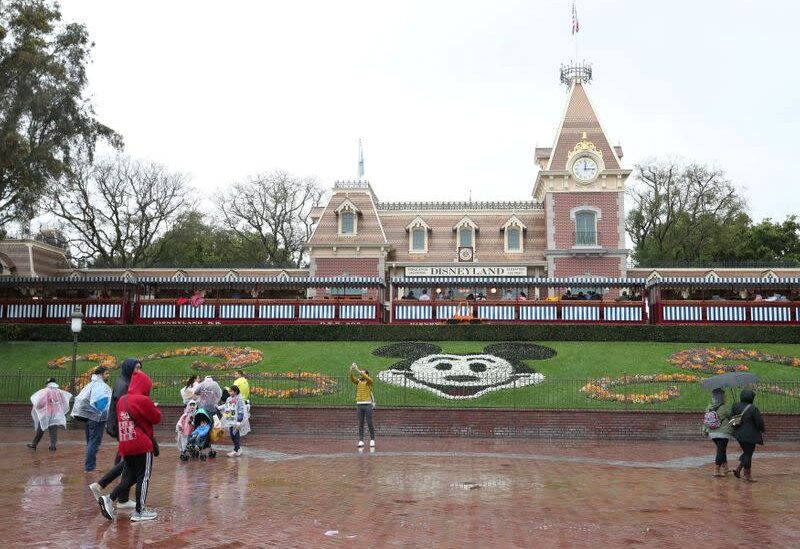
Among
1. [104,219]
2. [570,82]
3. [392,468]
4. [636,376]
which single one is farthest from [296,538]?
[104,219]

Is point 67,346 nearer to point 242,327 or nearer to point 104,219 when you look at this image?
point 242,327

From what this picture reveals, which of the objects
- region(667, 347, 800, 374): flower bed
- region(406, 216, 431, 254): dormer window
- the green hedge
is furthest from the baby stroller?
region(406, 216, 431, 254): dormer window

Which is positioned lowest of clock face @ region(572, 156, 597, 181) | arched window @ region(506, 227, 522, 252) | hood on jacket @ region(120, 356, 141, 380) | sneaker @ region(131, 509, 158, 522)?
sneaker @ region(131, 509, 158, 522)

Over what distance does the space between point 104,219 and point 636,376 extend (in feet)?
157

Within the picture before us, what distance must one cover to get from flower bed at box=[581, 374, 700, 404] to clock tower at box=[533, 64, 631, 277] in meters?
22.1

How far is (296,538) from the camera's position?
8789 mm

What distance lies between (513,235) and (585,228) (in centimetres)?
460

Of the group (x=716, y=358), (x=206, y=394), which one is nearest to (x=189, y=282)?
(x=206, y=394)

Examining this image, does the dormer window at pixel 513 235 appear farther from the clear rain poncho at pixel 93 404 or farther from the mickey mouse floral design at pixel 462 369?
the clear rain poncho at pixel 93 404

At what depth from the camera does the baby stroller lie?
15.4 m

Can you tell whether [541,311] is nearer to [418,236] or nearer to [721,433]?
[721,433]

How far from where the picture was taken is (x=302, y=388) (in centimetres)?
2219

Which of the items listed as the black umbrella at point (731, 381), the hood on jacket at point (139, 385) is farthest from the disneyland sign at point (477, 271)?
the hood on jacket at point (139, 385)

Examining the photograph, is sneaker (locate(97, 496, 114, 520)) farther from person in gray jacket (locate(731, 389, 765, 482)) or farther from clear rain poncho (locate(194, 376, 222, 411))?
person in gray jacket (locate(731, 389, 765, 482))
